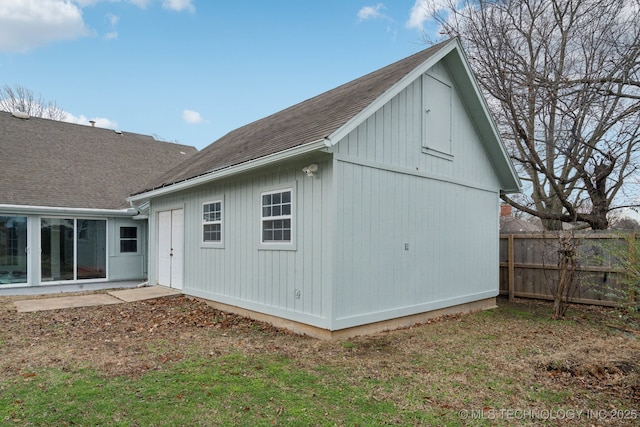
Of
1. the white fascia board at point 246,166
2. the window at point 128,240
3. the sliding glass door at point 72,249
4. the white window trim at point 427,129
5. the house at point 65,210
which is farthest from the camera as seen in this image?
the window at point 128,240

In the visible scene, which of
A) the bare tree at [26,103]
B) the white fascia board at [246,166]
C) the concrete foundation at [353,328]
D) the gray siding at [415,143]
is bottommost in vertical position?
the concrete foundation at [353,328]

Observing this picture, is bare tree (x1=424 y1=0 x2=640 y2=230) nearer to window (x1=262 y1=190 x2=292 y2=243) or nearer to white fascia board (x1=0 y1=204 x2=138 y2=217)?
window (x1=262 y1=190 x2=292 y2=243)

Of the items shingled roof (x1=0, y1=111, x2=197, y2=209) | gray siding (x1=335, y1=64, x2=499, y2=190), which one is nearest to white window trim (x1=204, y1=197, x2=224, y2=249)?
→ gray siding (x1=335, y1=64, x2=499, y2=190)

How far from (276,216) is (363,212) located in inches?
60.1

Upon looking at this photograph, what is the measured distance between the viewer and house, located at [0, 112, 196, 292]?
11070 millimetres

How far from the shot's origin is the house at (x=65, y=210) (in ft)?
36.3

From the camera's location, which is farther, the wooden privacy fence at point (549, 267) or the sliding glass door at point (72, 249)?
the sliding glass door at point (72, 249)

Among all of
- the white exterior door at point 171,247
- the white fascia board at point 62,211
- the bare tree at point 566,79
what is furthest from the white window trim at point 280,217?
the bare tree at point 566,79

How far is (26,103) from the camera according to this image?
2594cm

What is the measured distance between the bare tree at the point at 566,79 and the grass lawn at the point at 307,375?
583 centimetres

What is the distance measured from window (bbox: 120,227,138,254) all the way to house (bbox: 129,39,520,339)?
4.40 metres

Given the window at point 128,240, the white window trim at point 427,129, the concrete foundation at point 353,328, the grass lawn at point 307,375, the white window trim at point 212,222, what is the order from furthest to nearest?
1. the window at point 128,240
2. the white window trim at point 212,222
3. the white window trim at point 427,129
4. the concrete foundation at point 353,328
5. the grass lawn at point 307,375

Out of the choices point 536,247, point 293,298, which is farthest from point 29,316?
point 536,247

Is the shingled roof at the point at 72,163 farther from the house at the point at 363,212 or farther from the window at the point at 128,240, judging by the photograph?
the house at the point at 363,212
